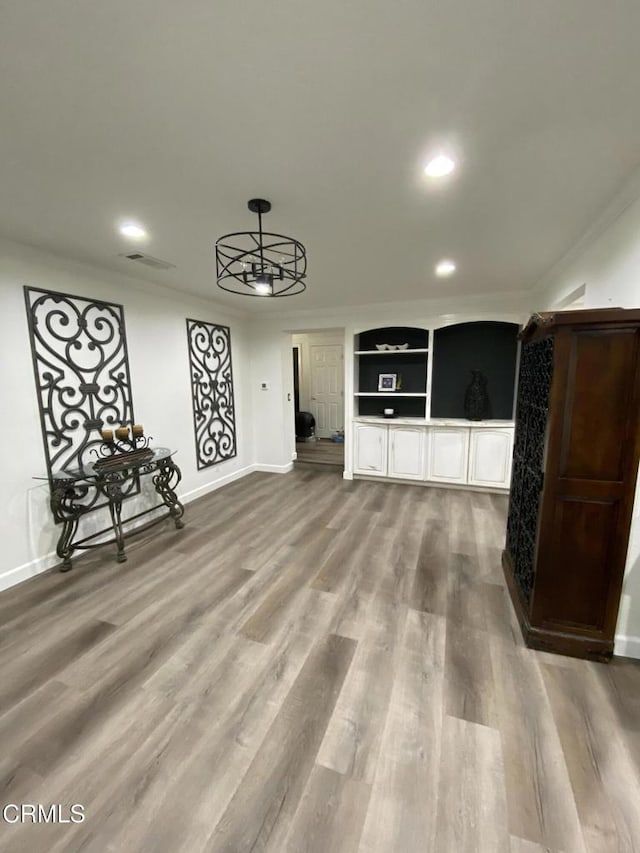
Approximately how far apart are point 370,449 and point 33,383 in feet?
12.7

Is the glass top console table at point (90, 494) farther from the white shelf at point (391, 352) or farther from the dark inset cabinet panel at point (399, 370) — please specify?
the dark inset cabinet panel at point (399, 370)

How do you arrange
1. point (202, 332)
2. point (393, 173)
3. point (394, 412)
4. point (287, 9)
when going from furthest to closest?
point (394, 412) → point (202, 332) → point (393, 173) → point (287, 9)

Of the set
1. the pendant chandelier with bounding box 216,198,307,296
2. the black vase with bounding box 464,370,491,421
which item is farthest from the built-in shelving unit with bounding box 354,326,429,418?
the pendant chandelier with bounding box 216,198,307,296

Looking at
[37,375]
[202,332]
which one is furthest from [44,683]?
[202,332]

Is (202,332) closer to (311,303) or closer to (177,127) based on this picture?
(311,303)

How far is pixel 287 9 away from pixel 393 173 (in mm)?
901

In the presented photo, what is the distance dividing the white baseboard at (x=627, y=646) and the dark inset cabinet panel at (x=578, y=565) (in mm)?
160

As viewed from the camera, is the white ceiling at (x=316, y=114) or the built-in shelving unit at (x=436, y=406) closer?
the white ceiling at (x=316, y=114)

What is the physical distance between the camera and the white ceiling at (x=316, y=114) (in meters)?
1.02

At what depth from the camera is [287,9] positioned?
98 centimetres

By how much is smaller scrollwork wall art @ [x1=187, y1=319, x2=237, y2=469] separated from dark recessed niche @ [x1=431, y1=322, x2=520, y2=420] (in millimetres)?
2999

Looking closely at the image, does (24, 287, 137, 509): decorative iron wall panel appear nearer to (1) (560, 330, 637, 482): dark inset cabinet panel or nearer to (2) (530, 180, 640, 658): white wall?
(1) (560, 330, 637, 482): dark inset cabinet panel

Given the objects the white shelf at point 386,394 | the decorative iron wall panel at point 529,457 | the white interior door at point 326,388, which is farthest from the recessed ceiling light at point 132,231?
the white interior door at point 326,388

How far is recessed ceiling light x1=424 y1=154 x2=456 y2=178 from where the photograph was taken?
1.63 metres
